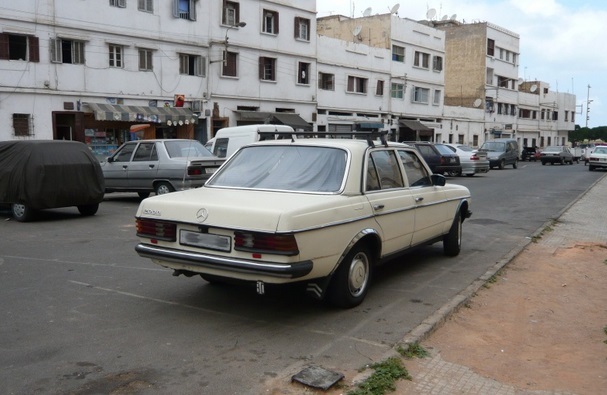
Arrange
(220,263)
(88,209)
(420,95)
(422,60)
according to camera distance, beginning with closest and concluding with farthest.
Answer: (220,263)
(88,209)
(422,60)
(420,95)

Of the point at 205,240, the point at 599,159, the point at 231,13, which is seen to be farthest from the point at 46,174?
the point at 599,159

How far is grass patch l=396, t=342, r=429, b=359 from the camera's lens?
14.9ft

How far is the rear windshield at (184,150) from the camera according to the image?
14.5m

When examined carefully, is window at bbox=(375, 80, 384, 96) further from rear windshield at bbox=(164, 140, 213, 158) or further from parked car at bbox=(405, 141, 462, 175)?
rear windshield at bbox=(164, 140, 213, 158)

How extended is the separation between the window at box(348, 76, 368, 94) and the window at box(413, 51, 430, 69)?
748cm

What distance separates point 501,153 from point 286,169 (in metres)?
33.2

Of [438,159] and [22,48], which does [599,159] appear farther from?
[22,48]

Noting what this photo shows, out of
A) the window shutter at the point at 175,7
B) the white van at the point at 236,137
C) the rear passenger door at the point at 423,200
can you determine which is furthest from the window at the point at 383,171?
→ the window shutter at the point at 175,7

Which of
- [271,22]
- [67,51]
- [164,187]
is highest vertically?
[271,22]

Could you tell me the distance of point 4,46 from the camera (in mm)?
22984

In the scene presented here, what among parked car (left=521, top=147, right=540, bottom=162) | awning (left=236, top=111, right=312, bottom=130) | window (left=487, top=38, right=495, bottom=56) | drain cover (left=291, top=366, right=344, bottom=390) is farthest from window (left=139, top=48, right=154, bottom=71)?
parked car (left=521, top=147, right=540, bottom=162)

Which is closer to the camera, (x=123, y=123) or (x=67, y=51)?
(x=67, y=51)

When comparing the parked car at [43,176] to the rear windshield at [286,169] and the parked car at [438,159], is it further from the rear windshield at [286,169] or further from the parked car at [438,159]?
the parked car at [438,159]

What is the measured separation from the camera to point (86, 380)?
3992 millimetres
